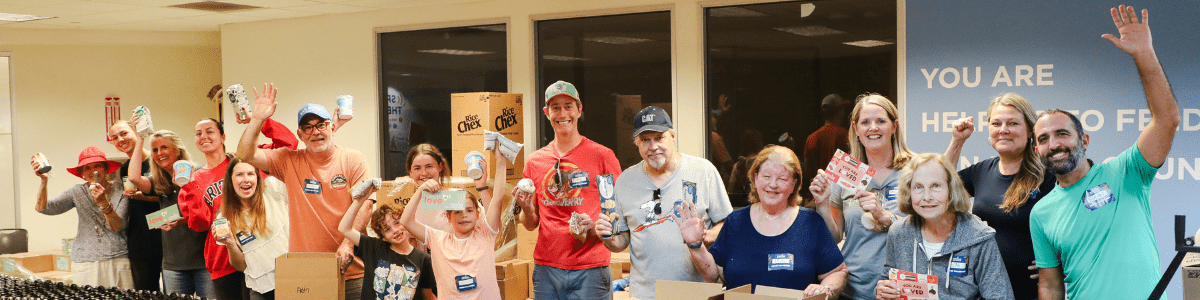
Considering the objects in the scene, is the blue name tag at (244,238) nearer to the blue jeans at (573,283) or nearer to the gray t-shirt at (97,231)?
the gray t-shirt at (97,231)

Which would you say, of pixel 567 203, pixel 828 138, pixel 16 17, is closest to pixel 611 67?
pixel 828 138

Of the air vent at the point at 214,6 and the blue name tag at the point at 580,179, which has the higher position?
the air vent at the point at 214,6

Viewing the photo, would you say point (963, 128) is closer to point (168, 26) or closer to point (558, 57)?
point (558, 57)

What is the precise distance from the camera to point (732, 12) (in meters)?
5.70

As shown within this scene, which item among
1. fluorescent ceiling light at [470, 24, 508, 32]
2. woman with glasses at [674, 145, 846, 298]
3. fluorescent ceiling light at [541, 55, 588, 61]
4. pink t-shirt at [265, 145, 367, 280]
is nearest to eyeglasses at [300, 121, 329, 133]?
pink t-shirt at [265, 145, 367, 280]

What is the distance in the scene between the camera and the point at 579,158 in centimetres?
356

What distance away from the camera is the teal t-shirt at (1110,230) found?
255 cm

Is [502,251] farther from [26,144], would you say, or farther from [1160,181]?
[26,144]

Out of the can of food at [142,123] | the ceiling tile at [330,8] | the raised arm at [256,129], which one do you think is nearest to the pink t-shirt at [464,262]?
the raised arm at [256,129]

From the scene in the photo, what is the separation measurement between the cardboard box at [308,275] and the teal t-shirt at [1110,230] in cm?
264

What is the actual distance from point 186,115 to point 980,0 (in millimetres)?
7610

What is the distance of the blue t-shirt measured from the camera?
2.76 metres

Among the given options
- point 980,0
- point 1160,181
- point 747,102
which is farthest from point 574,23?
point 1160,181

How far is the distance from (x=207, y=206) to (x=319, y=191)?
0.78 meters
